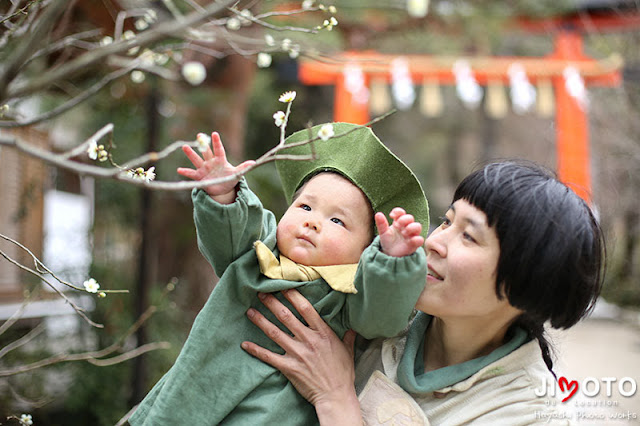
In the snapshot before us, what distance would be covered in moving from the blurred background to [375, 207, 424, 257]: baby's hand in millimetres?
518

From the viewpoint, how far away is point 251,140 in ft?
29.1

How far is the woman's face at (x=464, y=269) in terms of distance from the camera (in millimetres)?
1431

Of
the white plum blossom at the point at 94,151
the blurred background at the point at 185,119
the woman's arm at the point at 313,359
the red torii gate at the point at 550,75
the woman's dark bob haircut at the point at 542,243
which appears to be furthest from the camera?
the red torii gate at the point at 550,75

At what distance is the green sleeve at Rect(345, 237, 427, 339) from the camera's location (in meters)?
1.32

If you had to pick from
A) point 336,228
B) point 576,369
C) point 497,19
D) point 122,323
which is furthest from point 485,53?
point 336,228

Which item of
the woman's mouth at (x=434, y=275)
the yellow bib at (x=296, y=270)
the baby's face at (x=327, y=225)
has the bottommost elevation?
the yellow bib at (x=296, y=270)

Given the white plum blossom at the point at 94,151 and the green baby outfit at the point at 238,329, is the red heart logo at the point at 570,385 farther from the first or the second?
the white plum blossom at the point at 94,151

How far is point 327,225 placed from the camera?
5.25 feet

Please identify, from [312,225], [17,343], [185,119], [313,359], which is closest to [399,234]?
[312,225]

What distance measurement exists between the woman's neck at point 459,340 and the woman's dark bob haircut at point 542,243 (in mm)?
130

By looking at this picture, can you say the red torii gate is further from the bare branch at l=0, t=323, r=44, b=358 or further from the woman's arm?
the woman's arm

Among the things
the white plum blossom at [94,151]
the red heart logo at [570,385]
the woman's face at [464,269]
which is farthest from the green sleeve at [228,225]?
the red heart logo at [570,385]

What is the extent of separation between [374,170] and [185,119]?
3.48 metres

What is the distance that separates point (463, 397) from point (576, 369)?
15.7 ft
